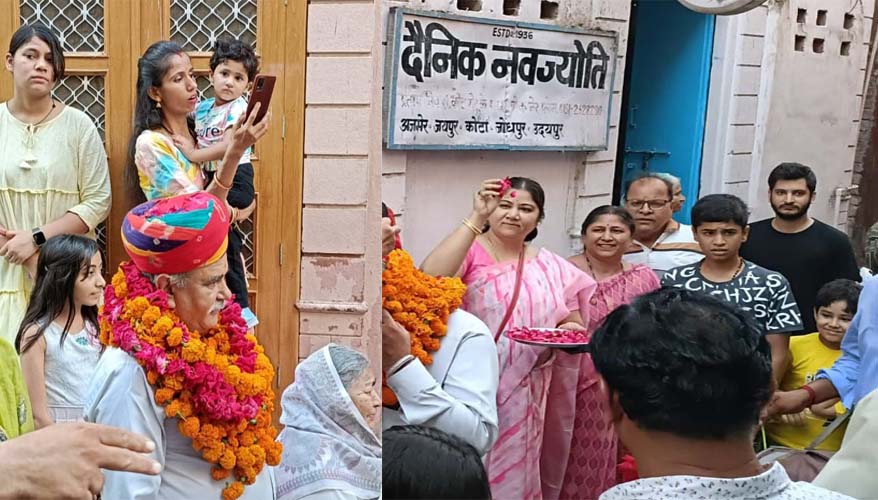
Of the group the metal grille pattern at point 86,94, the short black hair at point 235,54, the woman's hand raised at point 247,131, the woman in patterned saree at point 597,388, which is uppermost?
the short black hair at point 235,54

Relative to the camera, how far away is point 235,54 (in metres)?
1.56

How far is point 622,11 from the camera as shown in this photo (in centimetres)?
282

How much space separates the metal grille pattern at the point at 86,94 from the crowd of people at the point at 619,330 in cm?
56

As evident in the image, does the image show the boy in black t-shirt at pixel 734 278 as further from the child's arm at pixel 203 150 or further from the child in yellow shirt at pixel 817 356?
the child's arm at pixel 203 150

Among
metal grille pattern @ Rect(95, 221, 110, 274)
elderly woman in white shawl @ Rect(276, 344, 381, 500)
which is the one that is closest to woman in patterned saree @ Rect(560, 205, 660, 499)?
elderly woman in white shawl @ Rect(276, 344, 381, 500)

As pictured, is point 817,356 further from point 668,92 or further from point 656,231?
point 668,92

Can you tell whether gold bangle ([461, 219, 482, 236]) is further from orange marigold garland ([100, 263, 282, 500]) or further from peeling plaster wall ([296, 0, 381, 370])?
orange marigold garland ([100, 263, 282, 500])

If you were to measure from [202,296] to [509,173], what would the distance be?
125cm

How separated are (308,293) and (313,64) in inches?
16.0

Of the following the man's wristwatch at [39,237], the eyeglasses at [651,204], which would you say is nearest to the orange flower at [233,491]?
the man's wristwatch at [39,237]

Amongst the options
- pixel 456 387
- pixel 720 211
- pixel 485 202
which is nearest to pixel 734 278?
pixel 720 211

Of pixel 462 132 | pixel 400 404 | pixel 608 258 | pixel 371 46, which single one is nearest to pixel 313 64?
pixel 371 46

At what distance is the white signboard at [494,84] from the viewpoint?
82.3 inches

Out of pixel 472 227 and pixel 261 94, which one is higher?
pixel 261 94
